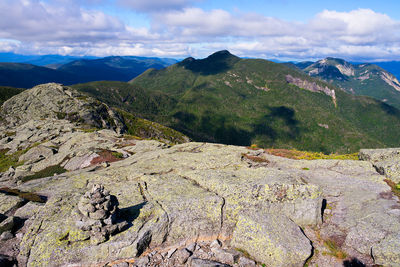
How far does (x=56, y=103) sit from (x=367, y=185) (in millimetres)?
145147

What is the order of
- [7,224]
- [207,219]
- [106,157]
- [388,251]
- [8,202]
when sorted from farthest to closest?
[106,157]
[8,202]
[207,219]
[7,224]
[388,251]

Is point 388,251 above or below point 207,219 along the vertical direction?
above

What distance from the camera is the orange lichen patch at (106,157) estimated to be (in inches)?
1551

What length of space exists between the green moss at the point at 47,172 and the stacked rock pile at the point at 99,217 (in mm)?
27114

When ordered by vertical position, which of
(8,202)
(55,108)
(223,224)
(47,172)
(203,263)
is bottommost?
(55,108)

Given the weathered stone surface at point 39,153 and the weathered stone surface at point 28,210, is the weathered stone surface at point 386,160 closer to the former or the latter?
the weathered stone surface at point 28,210

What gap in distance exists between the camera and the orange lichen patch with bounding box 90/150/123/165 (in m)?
39.4

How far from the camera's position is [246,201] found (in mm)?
19812

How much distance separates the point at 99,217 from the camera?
631 inches

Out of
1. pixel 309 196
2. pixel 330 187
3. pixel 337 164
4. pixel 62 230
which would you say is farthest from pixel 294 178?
pixel 62 230

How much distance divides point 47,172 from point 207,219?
1369 inches

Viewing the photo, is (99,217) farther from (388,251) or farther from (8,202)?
(388,251)

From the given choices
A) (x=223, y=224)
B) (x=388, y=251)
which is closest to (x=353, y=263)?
(x=388, y=251)

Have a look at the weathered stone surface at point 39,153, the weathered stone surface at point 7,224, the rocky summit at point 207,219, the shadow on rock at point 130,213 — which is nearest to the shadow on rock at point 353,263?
the rocky summit at point 207,219
